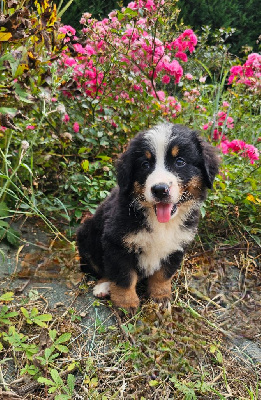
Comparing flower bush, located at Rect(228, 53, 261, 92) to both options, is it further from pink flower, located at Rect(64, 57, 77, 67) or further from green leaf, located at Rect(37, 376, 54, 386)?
green leaf, located at Rect(37, 376, 54, 386)

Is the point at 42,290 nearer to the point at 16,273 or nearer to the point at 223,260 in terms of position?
the point at 16,273

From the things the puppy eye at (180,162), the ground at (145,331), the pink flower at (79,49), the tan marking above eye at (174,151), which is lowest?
the ground at (145,331)

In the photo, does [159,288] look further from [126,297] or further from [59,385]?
[59,385]

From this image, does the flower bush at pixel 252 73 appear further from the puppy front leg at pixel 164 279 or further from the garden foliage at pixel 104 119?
the puppy front leg at pixel 164 279

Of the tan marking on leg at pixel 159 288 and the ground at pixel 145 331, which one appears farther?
the tan marking on leg at pixel 159 288

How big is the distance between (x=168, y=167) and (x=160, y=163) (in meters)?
0.06

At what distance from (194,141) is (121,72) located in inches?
57.6

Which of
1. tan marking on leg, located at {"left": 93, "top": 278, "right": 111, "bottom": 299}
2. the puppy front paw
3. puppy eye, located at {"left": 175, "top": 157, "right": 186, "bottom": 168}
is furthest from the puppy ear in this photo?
tan marking on leg, located at {"left": 93, "top": 278, "right": 111, "bottom": 299}

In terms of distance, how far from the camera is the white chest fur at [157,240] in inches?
97.1

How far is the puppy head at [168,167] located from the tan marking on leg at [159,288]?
0.63 metres

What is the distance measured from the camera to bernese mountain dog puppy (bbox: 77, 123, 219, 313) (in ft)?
7.73

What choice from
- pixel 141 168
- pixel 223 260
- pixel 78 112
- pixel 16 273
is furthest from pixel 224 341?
pixel 78 112

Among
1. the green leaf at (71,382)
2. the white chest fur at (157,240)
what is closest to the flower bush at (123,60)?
the white chest fur at (157,240)

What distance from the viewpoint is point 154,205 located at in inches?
93.8
